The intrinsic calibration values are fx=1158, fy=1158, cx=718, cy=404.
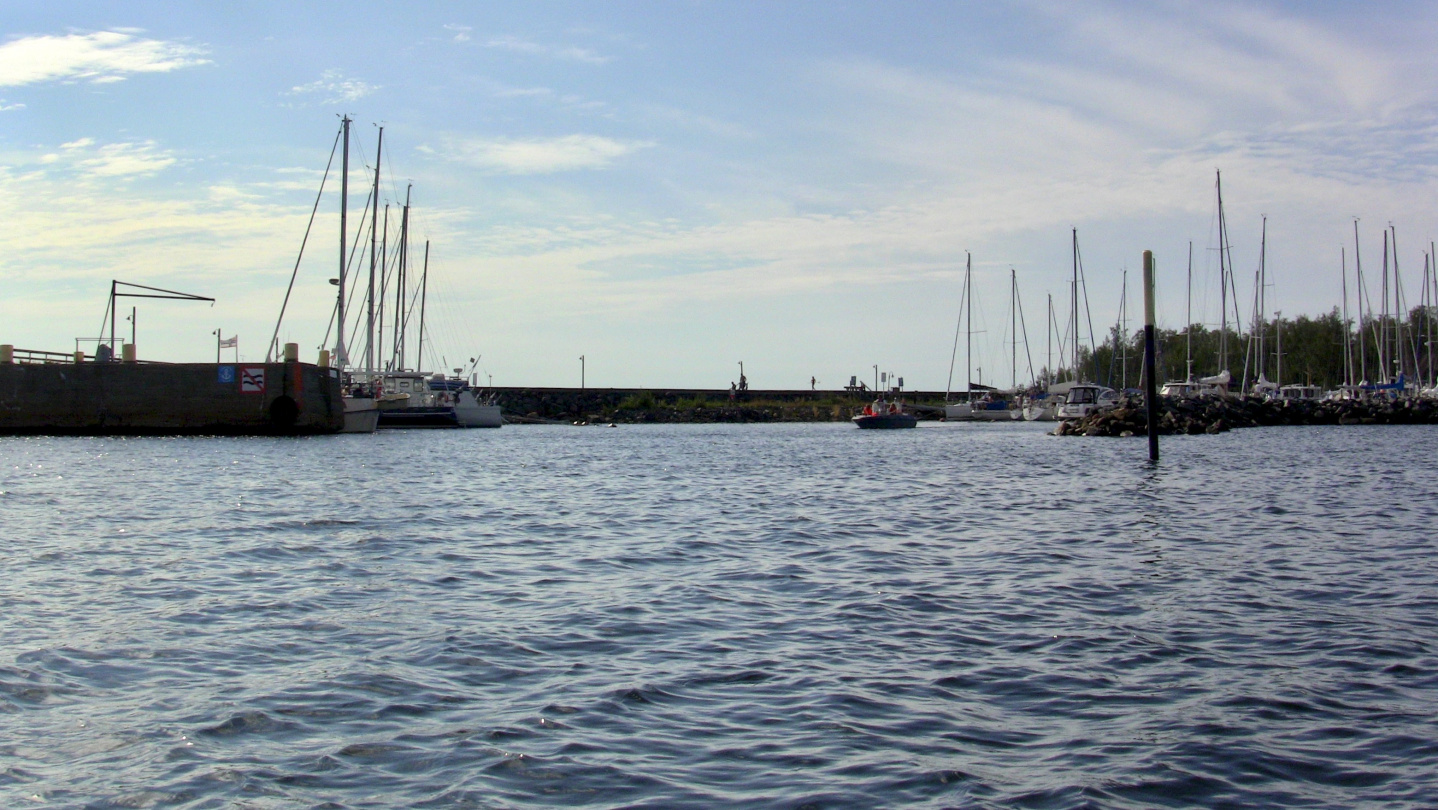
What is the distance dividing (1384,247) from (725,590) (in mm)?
79502

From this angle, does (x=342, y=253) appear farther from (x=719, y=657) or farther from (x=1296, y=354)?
(x=1296, y=354)

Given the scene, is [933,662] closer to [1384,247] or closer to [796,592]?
[796,592]

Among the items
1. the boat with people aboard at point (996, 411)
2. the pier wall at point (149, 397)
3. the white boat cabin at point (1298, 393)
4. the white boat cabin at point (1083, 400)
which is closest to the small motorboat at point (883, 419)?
the white boat cabin at point (1083, 400)

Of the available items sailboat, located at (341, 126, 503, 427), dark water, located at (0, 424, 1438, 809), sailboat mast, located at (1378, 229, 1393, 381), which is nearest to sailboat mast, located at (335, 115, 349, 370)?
sailboat, located at (341, 126, 503, 427)

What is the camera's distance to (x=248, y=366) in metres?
54.3

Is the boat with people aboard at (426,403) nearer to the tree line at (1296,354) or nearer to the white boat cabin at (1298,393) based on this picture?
the tree line at (1296,354)

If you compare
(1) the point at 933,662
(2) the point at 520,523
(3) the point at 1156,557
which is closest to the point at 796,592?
(1) the point at 933,662

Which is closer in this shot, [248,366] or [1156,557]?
[1156,557]

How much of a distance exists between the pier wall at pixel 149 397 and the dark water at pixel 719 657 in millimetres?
35225

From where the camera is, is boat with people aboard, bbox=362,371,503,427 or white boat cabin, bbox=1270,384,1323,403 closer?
boat with people aboard, bbox=362,371,503,427

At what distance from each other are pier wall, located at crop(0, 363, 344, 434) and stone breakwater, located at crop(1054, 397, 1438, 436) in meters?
38.8

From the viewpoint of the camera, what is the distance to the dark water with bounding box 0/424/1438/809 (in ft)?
Answer: 20.3

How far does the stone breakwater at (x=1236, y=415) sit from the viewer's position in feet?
186

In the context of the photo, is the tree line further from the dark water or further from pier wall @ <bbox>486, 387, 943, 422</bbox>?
the dark water
